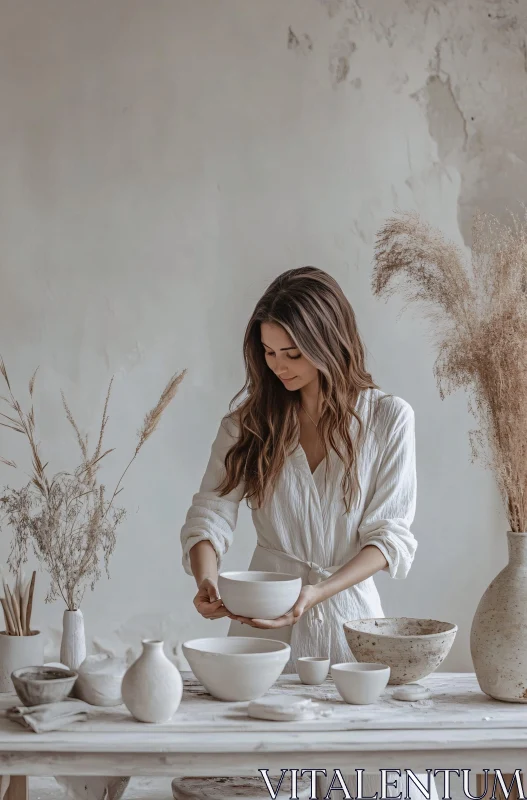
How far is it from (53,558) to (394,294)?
210 cm

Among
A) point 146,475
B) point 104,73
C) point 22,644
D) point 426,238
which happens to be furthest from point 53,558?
point 104,73

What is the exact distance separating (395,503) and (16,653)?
37.0 inches

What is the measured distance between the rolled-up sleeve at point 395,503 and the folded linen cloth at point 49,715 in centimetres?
82

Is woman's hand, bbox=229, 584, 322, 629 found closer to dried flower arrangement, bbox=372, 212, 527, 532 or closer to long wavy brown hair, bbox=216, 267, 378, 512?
long wavy brown hair, bbox=216, 267, 378, 512

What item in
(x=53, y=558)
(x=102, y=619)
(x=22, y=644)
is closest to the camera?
(x=22, y=644)

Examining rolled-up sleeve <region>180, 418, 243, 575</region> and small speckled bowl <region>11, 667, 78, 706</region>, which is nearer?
small speckled bowl <region>11, 667, 78, 706</region>

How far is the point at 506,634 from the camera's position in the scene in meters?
1.68

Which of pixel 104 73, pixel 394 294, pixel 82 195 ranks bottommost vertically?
pixel 394 294

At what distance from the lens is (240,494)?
235cm

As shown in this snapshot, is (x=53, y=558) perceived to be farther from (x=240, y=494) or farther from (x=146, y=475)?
(x=146, y=475)

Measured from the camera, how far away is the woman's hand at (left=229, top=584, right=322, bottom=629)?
5.82 ft

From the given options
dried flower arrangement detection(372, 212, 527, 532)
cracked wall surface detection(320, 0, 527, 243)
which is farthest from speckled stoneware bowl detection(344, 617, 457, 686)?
cracked wall surface detection(320, 0, 527, 243)

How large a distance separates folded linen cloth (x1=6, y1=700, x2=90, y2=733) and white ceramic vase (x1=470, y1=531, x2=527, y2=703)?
753mm

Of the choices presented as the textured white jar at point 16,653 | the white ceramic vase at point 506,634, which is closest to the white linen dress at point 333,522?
the white ceramic vase at point 506,634
